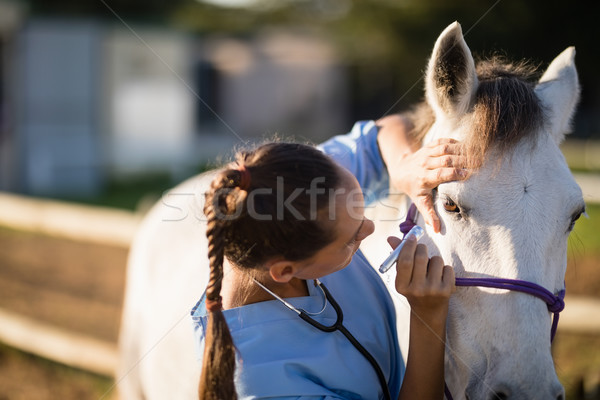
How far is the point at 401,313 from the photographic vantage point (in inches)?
69.0

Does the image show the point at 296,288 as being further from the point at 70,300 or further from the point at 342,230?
the point at 70,300

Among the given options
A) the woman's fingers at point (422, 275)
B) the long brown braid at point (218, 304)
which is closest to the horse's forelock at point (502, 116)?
the woman's fingers at point (422, 275)

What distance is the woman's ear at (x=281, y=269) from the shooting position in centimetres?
148

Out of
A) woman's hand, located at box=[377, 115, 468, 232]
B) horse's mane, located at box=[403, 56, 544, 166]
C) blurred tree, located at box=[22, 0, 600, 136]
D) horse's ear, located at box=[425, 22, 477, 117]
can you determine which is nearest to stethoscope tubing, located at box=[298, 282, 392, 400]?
woman's hand, located at box=[377, 115, 468, 232]

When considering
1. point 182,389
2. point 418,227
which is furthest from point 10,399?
point 418,227

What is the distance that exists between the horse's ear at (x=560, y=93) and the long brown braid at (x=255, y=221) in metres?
0.71

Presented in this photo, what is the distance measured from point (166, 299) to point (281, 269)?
1.21 m

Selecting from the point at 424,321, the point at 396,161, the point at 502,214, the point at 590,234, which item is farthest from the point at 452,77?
the point at 590,234

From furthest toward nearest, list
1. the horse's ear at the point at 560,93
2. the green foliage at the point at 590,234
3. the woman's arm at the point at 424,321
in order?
the green foliage at the point at 590,234
the horse's ear at the point at 560,93
the woman's arm at the point at 424,321

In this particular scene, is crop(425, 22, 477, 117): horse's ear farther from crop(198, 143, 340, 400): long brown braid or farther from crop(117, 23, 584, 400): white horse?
crop(198, 143, 340, 400): long brown braid

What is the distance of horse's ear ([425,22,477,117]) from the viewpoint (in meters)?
1.62

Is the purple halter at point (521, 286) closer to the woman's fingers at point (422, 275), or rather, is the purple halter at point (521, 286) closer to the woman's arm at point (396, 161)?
the woman's fingers at point (422, 275)

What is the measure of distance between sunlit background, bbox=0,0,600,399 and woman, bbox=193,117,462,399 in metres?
0.34

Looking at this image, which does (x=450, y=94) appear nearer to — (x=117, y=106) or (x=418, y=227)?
(x=418, y=227)
